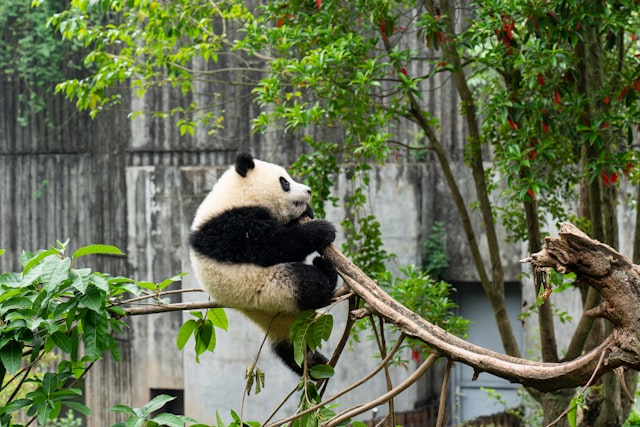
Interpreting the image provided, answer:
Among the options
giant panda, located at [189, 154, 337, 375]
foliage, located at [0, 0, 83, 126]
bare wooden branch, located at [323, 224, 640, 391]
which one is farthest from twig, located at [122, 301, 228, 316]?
foliage, located at [0, 0, 83, 126]

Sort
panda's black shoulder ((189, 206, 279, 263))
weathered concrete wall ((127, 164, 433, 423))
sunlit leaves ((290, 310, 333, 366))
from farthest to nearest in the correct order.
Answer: weathered concrete wall ((127, 164, 433, 423)) < panda's black shoulder ((189, 206, 279, 263)) < sunlit leaves ((290, 310, 333, 366))

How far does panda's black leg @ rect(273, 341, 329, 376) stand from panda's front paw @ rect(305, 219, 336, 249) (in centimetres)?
50

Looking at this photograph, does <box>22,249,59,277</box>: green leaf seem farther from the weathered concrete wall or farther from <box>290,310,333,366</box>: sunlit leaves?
→ the weathered concrete wall

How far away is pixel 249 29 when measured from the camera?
5.09 meters

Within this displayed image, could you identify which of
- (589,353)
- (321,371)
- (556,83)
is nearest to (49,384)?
(321,371)

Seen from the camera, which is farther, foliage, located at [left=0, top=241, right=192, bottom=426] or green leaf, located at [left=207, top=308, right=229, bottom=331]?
green leaf, located at [left=207, top=308, right=229, bottom=331]

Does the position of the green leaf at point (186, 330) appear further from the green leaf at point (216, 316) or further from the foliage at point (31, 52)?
the foliage at point (31, 52)

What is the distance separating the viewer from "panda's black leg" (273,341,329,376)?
3229 millimetres

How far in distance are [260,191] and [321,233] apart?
51 centimetres

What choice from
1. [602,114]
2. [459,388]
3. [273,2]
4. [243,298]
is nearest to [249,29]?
[273,2]

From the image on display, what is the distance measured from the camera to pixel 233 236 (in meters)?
3.12

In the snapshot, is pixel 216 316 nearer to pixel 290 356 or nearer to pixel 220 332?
pixel 290 356

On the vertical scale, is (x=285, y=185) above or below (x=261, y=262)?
above

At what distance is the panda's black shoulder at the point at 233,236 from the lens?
3100 millimetres
